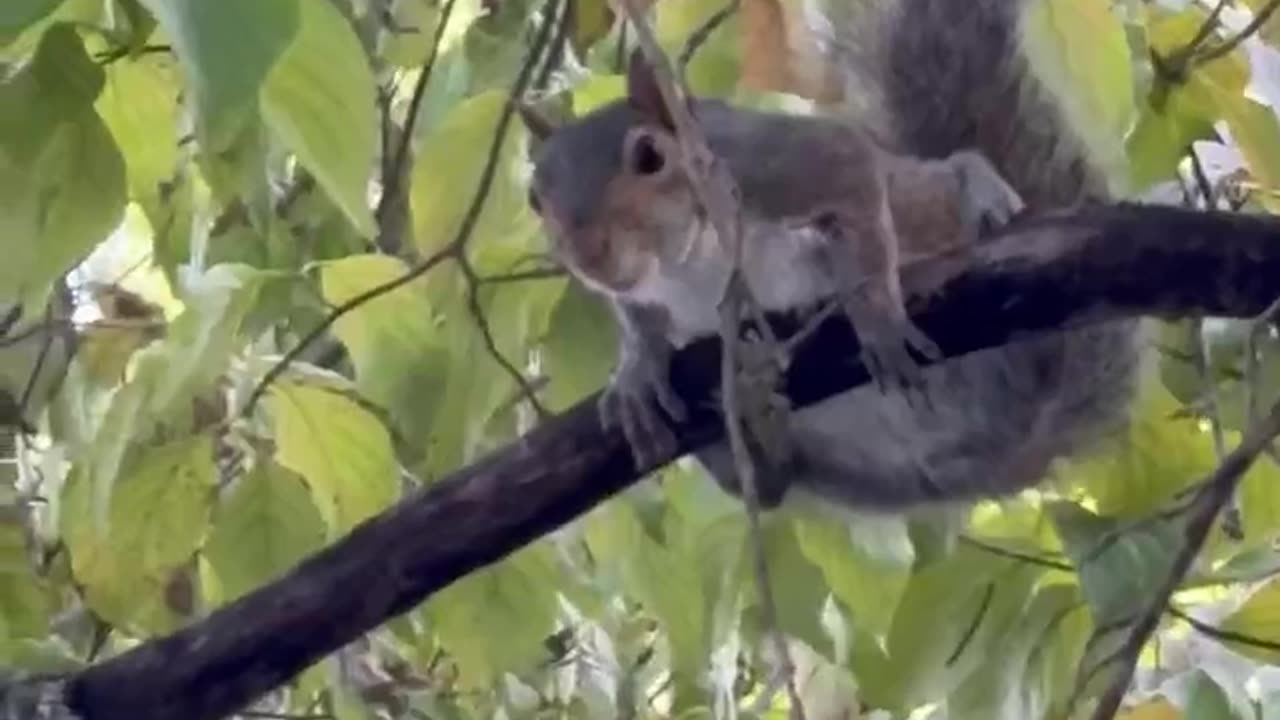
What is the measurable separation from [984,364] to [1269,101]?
0.36 m

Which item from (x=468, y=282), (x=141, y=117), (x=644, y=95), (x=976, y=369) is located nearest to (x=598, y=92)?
(x=644, y=95)

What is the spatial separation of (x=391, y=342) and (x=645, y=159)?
225 millimetres

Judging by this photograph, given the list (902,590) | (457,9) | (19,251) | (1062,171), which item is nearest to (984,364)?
(1062,171)

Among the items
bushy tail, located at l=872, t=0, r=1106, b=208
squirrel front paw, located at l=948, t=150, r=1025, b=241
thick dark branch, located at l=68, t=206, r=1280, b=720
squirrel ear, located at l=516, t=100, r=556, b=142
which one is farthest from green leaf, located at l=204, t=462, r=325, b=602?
bushy tail, located at l=872, t=0, r=1106, b=208

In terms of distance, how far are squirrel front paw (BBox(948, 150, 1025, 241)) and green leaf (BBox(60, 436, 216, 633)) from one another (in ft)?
1.55

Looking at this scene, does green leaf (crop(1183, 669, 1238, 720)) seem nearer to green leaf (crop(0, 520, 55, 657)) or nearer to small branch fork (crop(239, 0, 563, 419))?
small branch fork (crop(239, 0, 563, 419))

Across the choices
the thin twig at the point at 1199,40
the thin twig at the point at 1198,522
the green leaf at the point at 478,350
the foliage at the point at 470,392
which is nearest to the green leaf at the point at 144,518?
the foliage at the point at 470,392

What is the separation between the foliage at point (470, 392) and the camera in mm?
701

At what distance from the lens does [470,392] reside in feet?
2.70

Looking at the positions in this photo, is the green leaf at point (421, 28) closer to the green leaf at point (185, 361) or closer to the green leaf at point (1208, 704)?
the green leaf at point (185, 361)

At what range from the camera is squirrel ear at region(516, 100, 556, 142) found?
→ 0.87 m

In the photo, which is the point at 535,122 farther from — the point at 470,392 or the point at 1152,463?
the point at 1152,463

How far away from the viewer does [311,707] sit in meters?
1.30

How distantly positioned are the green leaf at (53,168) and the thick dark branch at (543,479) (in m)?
0.17
